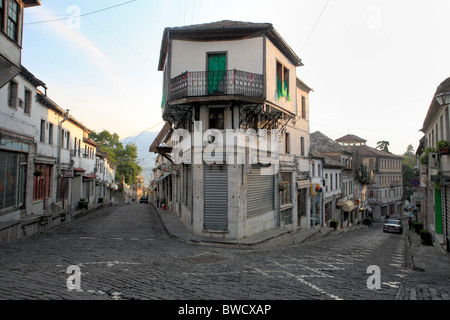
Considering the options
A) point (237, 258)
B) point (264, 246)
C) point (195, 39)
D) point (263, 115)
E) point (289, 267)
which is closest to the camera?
point (289, 267)

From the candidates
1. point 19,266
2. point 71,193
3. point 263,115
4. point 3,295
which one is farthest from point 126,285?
point 71,193

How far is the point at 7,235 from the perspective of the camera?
37.6 ft

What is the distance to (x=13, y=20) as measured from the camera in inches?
464

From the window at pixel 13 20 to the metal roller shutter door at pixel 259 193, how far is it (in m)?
10.9

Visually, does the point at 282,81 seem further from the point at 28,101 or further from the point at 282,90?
the point at 28,101

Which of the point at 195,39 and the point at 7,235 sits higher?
the point at 195,39

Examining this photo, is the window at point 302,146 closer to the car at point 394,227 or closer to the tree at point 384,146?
the car at point 394,227

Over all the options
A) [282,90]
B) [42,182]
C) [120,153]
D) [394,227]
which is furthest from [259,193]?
[120,153]

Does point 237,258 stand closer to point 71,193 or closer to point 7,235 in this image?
point 7,235

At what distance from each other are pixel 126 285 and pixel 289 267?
4.66m

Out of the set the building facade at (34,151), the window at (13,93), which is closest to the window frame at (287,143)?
the building facade at (34,151)

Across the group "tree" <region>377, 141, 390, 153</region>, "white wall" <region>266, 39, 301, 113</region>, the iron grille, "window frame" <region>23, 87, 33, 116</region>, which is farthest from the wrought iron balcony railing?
"tree" <region>377, 141, 390, 153</region>

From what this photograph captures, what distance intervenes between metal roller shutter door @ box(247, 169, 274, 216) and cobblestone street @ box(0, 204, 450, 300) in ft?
10.8

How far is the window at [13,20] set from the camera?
37.8 ft
